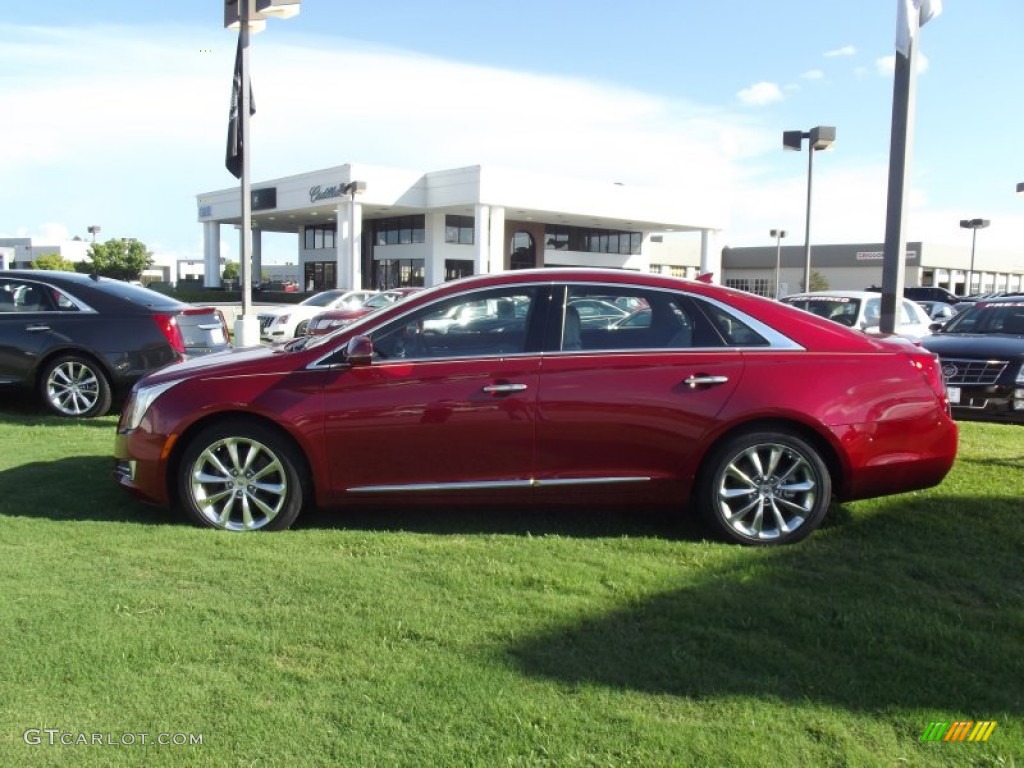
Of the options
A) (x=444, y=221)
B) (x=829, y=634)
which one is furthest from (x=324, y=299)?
(x=444, y=221)

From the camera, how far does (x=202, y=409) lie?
4953mm

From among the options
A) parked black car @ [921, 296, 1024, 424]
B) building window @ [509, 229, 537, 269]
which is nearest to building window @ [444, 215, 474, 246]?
building window @ [509, 229, 537, 269]

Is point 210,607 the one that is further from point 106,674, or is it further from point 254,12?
point 254,12

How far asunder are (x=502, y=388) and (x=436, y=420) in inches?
16.5

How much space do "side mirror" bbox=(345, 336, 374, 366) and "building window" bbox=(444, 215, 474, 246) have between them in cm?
4740

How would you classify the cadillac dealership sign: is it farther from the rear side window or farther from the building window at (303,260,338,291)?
the rear side window

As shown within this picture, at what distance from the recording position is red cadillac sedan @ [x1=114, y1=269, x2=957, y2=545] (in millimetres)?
4832

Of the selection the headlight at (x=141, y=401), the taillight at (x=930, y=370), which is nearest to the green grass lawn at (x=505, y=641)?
the headlight at (x=141, y=401)

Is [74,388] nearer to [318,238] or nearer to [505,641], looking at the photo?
[505,641]

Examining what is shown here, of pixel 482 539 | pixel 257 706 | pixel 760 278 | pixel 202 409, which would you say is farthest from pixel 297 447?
pixel 760 278

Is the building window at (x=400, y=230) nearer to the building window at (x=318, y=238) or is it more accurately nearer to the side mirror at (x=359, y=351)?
the building window at (x=318, y=238)

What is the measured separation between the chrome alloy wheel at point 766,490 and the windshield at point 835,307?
7741 millimetres

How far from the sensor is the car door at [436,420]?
482 cm

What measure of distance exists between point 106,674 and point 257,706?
2.19ft
